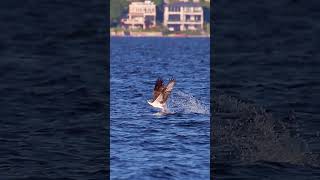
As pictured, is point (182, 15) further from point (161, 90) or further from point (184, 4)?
point (161, 90)

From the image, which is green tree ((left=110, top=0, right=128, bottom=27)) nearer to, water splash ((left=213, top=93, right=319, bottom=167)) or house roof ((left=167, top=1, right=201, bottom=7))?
house roof ((left=167, top=1, right=201, bottom=7))

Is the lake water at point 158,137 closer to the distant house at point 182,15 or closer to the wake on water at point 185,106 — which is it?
the wake on water at point 185,106

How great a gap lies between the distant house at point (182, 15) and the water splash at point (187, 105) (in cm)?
7698

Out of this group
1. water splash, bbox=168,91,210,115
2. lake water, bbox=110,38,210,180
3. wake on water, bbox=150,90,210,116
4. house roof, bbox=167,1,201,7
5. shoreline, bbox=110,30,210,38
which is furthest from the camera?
shoreline, bbox=110,30,210,38

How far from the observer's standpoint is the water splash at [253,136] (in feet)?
62.0

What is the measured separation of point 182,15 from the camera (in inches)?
4670

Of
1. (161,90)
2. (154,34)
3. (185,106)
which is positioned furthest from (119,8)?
(161,90)

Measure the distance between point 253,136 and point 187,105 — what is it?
946 centimetres

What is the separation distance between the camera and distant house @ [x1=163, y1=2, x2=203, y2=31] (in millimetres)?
112731

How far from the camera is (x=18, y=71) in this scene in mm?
23844

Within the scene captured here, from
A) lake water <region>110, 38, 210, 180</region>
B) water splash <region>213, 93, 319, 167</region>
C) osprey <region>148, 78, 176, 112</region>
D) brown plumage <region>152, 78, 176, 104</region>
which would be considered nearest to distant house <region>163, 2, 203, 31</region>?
lake water <region>110, 38, 210, 180</region>

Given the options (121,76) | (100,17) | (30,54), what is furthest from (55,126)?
(121,76)

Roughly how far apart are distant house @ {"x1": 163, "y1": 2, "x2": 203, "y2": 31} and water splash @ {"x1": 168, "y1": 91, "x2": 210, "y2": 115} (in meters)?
77.0

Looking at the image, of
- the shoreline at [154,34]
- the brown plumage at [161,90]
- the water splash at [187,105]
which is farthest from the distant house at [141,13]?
the brown plumage at [161,90]
